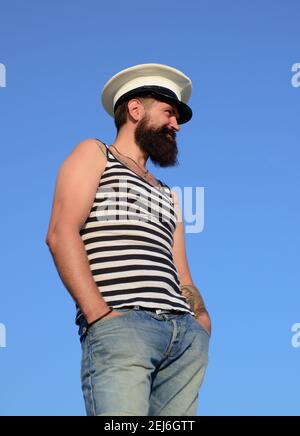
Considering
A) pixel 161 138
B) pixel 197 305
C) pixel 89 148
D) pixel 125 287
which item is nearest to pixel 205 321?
pixel 197 305

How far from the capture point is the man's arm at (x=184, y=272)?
5.81 meters

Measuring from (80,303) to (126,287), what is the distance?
1.10ft

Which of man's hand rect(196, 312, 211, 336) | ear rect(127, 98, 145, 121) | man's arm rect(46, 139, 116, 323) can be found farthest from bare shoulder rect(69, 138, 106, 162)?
man's hand rect(196, 312, 211, 336)

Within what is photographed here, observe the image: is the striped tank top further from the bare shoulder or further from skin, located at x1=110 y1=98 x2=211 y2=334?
skin, located at x1=110 y1=98 x2=211 y2=334

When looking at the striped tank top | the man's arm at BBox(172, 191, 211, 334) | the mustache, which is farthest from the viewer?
the mustache

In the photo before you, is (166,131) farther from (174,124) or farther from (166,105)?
(166,105)

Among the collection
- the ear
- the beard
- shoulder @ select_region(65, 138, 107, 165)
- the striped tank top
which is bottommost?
the striped tank top

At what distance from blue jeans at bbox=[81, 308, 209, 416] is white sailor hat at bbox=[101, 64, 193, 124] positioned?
177cm

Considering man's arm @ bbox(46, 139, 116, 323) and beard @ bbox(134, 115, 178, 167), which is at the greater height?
beard @ bbox(134, 115, 178, 167)

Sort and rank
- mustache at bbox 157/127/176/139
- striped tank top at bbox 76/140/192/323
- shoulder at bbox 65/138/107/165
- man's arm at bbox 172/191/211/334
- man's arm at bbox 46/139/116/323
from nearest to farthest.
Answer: man's arm at bbox 46/139/116/323
striped tank top at bbox 76/140/192/323
shoulder at bbox 65/138/107/165
man's arm at bbox 172/191/211/334
mustache at bbox 157/127/176/139

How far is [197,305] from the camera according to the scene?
582cm

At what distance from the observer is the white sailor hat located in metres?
5.99

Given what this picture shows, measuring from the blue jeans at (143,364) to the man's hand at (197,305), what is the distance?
1.05 ft
